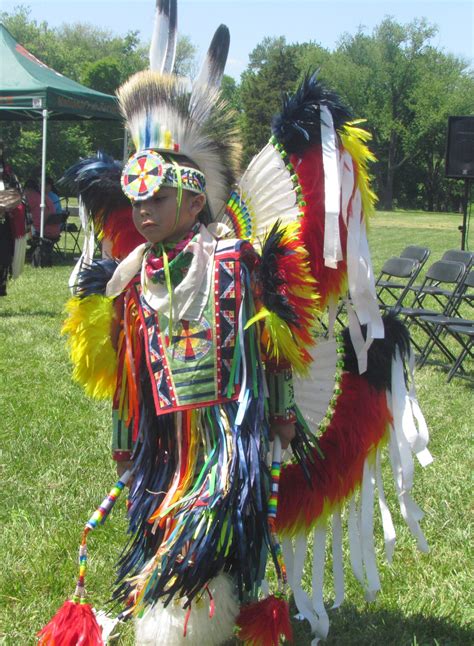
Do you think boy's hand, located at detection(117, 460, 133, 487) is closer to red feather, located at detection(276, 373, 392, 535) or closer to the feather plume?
red feather, located at detection(276, 373, 392, 535)

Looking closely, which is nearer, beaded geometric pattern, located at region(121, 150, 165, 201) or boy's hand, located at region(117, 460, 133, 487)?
beaded geometric pattern, located at region(121, 150, 165, 201)

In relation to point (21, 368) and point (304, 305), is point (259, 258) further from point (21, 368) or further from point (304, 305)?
point (21, 368)

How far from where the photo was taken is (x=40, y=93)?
33.1 ft

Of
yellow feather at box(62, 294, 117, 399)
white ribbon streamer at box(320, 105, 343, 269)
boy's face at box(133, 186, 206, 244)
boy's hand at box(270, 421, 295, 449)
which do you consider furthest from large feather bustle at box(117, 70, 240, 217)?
boy's hand at box(270, 421, 295, 449)

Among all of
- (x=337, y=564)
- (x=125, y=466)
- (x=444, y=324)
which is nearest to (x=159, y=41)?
(x=125, y=466)

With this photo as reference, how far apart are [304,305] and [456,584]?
52.6 inches

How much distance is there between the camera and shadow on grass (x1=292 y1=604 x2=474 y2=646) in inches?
95.3

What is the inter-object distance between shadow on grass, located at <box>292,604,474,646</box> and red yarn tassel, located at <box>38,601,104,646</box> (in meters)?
0.72

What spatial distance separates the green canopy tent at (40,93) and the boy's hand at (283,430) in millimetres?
8383

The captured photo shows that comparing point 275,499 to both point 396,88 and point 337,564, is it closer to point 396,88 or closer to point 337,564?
point 337,564

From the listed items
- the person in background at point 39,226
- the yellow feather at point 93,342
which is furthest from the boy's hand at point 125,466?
the person in background at point 39,226

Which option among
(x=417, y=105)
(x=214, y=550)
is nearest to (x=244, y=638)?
(x=214, y=550)

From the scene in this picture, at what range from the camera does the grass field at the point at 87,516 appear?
251 cm

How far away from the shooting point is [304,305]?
2.00 m
